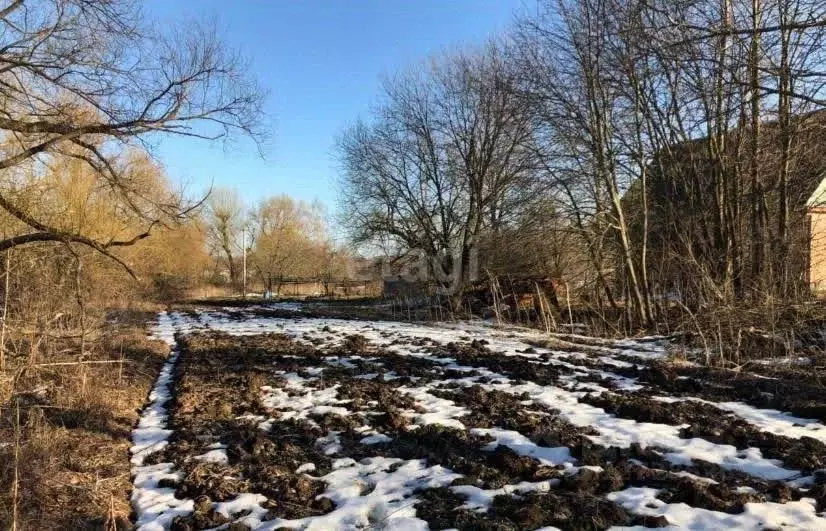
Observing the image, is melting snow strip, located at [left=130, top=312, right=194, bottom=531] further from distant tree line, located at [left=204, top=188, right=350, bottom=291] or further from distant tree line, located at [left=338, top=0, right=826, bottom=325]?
distant tree line, located at [left=204, top=188, right=350, bottom=291]

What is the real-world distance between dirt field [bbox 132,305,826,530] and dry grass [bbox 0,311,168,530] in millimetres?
243

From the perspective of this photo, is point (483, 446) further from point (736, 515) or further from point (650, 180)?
point (650, 180)

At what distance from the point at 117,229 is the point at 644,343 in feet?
55.1

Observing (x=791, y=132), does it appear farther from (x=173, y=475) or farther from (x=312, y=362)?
(x=173, y=475)

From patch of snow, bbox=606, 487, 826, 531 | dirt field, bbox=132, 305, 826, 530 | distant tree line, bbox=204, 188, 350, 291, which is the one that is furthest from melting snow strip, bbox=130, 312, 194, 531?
distant tree line, bbox=204, 188, 350, 291

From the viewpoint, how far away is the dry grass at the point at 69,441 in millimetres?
4074

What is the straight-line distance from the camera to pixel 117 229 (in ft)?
64.8

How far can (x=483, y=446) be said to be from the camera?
506 centimetres

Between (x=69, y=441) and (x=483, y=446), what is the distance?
3.88 metres

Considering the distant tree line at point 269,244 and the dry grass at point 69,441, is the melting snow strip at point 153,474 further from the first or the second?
the distant tree line at point 269,244

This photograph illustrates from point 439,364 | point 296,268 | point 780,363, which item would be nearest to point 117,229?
point 439,364

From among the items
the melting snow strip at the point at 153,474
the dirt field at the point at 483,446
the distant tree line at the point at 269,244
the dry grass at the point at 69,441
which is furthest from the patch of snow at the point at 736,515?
the distant tree line at the point at 269,244

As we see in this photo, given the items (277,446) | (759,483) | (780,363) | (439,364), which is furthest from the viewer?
(439,364)

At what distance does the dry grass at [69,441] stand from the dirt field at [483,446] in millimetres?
243
